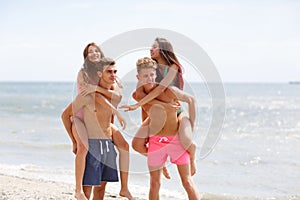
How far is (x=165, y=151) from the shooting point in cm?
491

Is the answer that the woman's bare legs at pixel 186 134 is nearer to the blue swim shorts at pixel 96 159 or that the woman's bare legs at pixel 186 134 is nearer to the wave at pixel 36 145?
the blue swim shorts at pixel 96 159

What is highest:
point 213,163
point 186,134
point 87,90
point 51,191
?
point 87,90

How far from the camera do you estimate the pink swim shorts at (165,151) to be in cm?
490

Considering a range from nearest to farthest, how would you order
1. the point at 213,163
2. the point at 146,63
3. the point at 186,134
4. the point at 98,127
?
the point at 146,63
the point at 186,134
the point at 98,127
the point at 213,163

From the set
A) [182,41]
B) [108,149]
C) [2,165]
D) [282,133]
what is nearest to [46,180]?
[2,165]

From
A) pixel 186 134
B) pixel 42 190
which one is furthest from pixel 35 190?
pixel 186 134

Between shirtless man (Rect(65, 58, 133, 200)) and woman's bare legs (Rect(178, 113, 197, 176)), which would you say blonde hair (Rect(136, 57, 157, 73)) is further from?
woman's bare legs (Rect(178, 113, 197, 176))

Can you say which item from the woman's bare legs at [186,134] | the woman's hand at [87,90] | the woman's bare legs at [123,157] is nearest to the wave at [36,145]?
the woman's bare legs at [123,157]

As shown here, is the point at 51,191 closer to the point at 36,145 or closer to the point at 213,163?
the point at 213,163

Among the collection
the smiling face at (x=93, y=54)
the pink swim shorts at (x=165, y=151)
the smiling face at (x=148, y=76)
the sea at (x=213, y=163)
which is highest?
the smiling face at (x=93, y=54)

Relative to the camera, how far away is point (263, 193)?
27.0 feet

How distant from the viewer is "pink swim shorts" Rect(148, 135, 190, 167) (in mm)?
4902

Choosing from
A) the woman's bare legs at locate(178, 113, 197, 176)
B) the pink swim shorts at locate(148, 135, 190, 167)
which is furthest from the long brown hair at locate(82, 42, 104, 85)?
the woman's bare legs at locate(178, 113, 197, 176)

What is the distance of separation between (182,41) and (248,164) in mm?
6224
